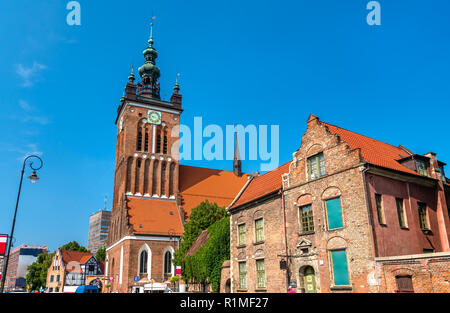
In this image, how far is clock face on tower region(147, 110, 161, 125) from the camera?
2208 inches

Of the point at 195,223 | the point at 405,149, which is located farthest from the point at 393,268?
the point at 195,223

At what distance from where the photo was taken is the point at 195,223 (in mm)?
41906

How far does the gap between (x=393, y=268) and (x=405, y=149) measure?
12.8 m

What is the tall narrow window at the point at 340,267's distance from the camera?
18734 mm

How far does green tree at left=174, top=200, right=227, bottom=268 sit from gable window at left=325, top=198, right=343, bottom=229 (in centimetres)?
2333

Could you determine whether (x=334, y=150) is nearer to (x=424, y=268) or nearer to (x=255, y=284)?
(x=424, y=268)

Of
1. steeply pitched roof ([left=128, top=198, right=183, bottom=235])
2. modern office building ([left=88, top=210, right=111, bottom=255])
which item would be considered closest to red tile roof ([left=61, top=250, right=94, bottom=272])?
steeply pitched roof ([left=128, top=198, right=183, bottom=235])

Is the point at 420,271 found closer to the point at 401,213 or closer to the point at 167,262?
the point at 401,213

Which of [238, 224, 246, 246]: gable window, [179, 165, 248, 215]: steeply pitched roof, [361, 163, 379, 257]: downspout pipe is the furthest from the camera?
[179, 165, 248, 215]: steeply pitched roof

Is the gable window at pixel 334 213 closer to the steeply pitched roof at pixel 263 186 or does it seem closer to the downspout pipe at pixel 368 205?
the downspout pipe at pixel 368 205

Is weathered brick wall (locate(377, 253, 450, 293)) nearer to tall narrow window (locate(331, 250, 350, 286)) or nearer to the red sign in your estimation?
tall narrow window (locate(331, 250, 350, 286))

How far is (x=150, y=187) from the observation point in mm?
52719

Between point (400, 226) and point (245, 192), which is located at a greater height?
point (245, 192)

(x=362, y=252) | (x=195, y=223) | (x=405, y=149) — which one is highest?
(x=405, y=149)
